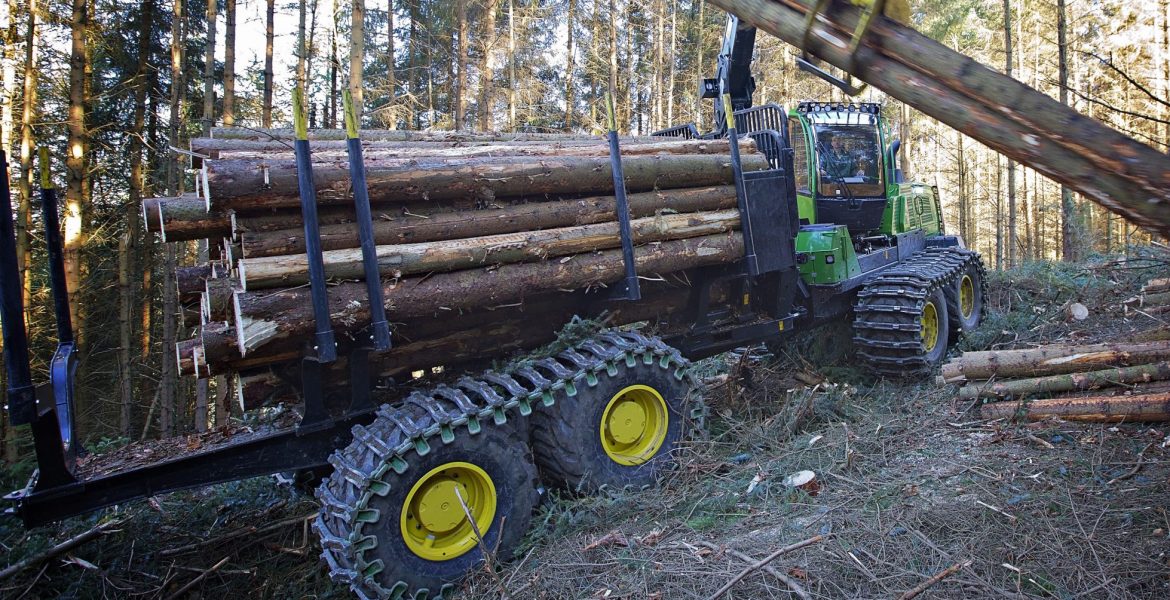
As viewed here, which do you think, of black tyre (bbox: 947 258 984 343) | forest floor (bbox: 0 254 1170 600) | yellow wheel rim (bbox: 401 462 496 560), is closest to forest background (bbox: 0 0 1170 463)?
black tyre (bbox: 947 258 984 343)

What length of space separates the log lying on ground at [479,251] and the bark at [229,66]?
959 cm

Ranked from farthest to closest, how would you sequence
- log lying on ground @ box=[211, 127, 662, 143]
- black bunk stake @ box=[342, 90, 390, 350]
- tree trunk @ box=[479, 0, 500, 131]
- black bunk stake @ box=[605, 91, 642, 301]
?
tree trunk @ box=[479, 0, 500, 131], black bunk stake @ box=[605, 91, 642, 301], log lying on ground @ box=[211, 127, 662, 143], black bunk stake @ box=[342, 90, 390, 350]

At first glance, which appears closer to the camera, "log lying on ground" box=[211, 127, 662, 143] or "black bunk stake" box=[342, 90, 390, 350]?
"black bunk stake" box=[342, 90, 390, 350]

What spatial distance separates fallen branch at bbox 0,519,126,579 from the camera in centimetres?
409

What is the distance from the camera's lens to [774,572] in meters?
3.33

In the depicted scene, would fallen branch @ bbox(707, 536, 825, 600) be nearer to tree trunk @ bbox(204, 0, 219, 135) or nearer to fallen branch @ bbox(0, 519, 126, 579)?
fallen branch @ bbox(0, 519, 126, 579)

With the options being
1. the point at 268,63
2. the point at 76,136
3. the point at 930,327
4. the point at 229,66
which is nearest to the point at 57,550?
the point at 930,327

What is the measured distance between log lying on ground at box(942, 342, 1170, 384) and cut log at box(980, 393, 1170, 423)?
38 centimetres

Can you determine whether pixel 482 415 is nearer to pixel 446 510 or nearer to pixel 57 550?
pixel 446 510

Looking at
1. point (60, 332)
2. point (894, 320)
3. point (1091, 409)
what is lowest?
point (1091, 409)

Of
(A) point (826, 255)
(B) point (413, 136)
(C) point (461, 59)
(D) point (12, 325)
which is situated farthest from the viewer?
(C) point (461, 59)

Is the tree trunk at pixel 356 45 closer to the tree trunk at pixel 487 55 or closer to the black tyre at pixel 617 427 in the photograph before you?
the tree trunk at pixel 487 55

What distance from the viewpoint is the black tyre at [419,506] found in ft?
12.1

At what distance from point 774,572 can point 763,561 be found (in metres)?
0.07
